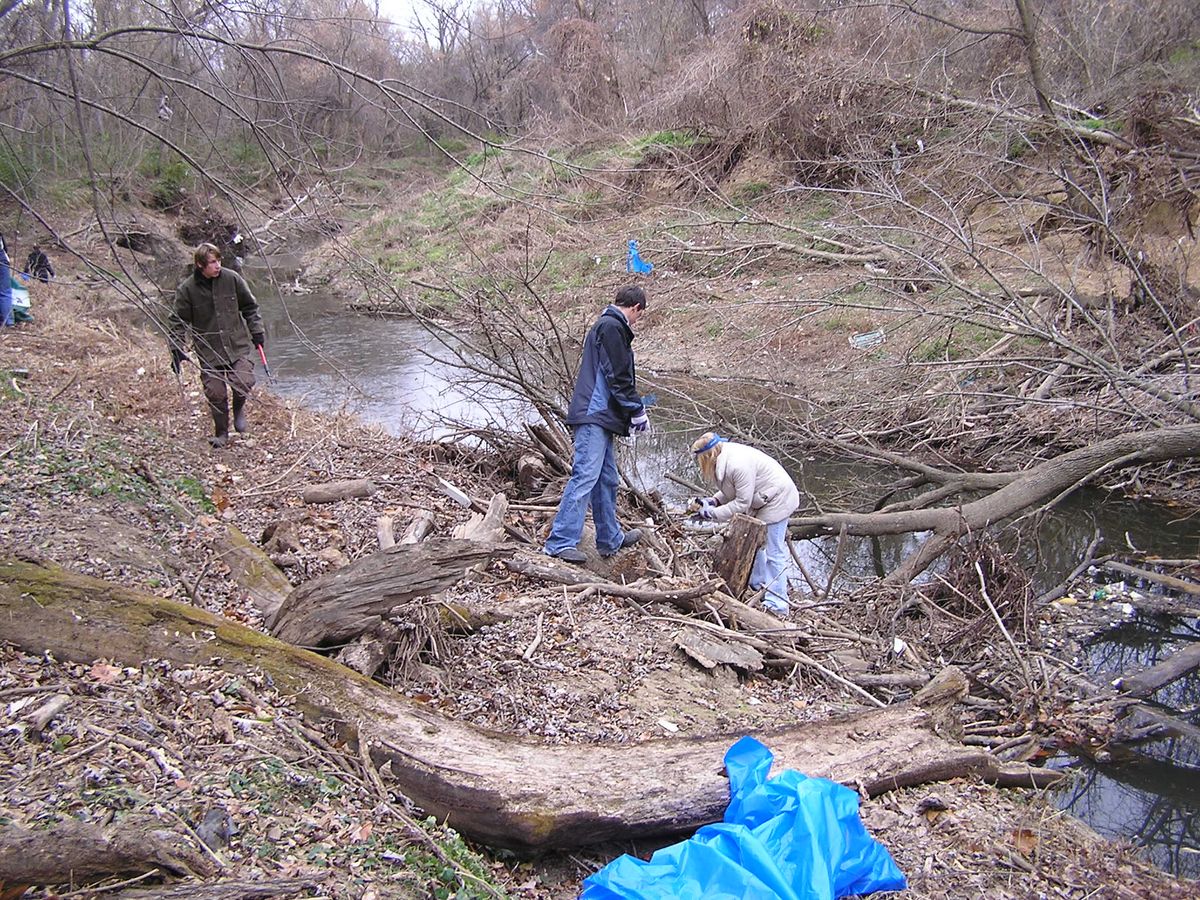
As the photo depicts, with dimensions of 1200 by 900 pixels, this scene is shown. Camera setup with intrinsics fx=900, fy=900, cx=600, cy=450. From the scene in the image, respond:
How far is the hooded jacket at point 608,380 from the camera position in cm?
570

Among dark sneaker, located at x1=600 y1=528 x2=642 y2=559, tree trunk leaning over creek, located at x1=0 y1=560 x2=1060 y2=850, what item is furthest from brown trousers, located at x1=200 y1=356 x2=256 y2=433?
tree trunk leaning over creek, located at x1=0 y1=560 x2=1060 y2=850

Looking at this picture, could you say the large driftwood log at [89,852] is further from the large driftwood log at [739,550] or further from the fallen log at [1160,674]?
the fallen log at [1160,674]

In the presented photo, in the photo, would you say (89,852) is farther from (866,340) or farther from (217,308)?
(866,340)

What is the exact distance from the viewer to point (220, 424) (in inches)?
316

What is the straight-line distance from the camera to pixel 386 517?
630cm

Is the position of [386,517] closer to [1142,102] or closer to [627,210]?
[1142,102]

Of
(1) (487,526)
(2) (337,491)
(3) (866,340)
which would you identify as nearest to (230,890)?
(1) (487,526)

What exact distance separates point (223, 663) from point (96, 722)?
533 millimetres

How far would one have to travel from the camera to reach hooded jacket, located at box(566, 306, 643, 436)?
570cm

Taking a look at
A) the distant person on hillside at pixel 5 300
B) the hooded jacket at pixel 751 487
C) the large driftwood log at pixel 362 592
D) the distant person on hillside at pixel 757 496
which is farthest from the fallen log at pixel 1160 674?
the distant person on hillside at pixel 5 300

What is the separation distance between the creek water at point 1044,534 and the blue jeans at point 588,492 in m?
1.47

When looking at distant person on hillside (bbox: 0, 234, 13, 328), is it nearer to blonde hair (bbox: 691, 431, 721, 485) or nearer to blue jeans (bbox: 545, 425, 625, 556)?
blue jeans (bbox: 545, 425, 625, 556)

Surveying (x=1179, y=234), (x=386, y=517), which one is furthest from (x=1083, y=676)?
(x=1179, y=234)

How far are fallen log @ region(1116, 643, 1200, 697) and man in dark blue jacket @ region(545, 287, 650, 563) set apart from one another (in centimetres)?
369
